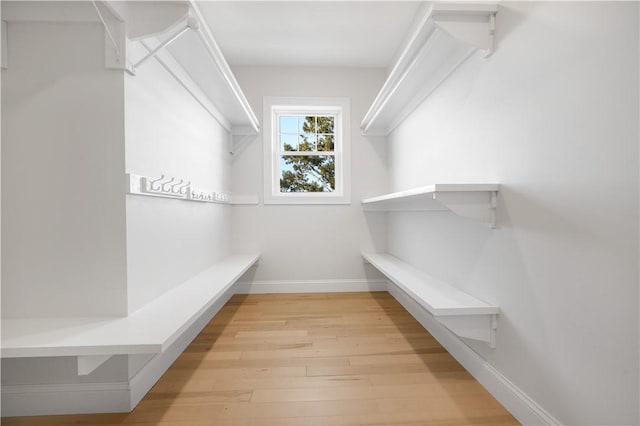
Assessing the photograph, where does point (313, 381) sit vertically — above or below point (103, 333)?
below

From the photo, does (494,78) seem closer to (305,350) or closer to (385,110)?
(385,110)

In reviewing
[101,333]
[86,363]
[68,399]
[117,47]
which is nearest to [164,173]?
[117,47]

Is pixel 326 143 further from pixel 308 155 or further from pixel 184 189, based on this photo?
pixel 184 189

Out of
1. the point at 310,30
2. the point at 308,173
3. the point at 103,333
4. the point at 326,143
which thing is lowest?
the point at 103,333

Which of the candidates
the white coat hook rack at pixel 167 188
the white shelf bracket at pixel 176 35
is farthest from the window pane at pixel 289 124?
the white shelf bracket at pixel 176 35

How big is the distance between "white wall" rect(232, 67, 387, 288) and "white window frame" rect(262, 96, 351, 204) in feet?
0.20

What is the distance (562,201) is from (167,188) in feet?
6.15

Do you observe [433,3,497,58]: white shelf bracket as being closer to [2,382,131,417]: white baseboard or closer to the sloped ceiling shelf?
the sloped ceiling shelf

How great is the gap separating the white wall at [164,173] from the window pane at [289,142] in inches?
39.2

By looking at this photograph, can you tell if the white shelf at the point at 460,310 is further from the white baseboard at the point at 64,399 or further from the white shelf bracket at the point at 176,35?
the white shelf bracket at the point at 176,35

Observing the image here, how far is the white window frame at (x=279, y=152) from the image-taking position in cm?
333

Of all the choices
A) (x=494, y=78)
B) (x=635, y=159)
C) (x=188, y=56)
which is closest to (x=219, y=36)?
(x=188, y=56)

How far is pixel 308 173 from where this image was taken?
3533mm

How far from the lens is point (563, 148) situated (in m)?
1.09
